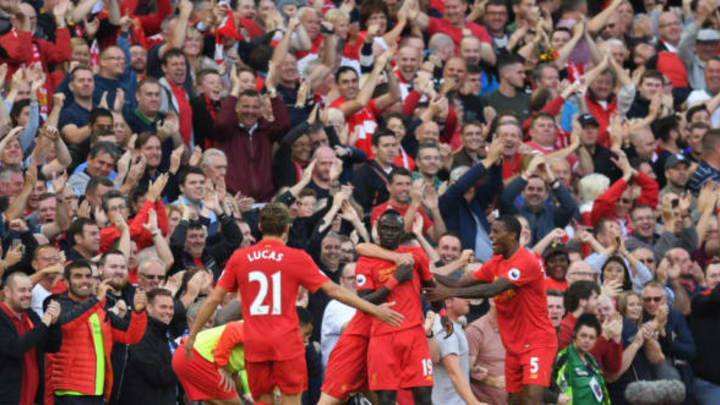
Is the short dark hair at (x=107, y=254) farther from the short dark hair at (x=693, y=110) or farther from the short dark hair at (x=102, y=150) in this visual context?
the short dark hair at (x=693, y=110)

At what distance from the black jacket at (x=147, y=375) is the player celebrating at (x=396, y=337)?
190 centimetres

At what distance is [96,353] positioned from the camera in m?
15.2

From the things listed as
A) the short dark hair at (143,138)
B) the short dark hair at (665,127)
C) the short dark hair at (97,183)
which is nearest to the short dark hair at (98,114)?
the short dark hair at (143,138)

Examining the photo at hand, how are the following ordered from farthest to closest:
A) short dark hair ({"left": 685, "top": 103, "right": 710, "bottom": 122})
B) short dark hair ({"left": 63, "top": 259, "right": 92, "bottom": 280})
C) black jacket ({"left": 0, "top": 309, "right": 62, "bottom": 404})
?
1. short dark hair ({"left": 685, "top": 103, "right": 710, "bottom": 122})
2. short dark hair ({"left": 63, "top": 259, "right": 92, "bottom": 280})
3. black jacket ({"left": 0, "top": 309, "right": 62, "bottom": 404})

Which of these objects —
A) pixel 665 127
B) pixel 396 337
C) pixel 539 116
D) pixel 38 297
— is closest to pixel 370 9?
pixel 539 116

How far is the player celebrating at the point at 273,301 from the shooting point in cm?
1407

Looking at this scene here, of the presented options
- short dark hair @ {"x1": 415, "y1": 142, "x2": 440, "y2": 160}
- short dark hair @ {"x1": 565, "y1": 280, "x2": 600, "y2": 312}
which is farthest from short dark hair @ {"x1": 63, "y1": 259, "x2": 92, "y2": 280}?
short dark hair @ {"x1": 415, "y1": 142, "x2": 440, "y2": 160}

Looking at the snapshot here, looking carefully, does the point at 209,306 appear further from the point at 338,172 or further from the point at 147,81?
the point at 147,81

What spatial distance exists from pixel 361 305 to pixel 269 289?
737 mm

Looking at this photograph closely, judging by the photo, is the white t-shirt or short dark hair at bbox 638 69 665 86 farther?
short dark hair at bbox 638 69 665 86

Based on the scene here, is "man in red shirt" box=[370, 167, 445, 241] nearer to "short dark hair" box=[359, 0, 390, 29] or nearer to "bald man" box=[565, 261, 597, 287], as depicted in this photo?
"bald man" box=[565, 261, 597, 287]

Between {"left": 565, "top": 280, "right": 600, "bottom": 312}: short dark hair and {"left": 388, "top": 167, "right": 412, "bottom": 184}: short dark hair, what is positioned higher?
{"left": 388, "top": 167, "right": 412, "bottom": 184}: short dark hair

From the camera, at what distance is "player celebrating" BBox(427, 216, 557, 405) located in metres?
15.8

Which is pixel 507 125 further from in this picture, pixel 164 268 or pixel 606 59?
pixel 164 268
